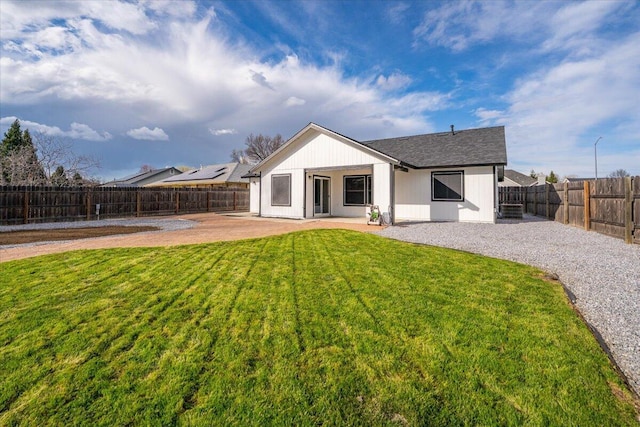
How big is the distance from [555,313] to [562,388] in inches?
64.5

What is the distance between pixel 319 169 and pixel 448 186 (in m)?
6.04

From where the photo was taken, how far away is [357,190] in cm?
1584

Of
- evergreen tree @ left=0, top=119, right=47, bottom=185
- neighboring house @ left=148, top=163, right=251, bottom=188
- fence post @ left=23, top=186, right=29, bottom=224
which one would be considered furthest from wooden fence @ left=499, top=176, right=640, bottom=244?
evergreen tree @ left=0, top=119, right=47, bottom=185

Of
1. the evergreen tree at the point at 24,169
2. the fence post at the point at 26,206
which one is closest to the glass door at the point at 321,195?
the fence post at the point at 26,206

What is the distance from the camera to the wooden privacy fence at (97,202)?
509 inches

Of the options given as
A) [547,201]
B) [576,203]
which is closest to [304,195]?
[576,203]

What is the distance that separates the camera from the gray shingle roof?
13164mm

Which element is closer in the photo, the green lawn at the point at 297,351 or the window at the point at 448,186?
the green lawn at the point at 297,351

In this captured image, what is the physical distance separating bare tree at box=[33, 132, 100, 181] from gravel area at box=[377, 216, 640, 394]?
22983 millimetres

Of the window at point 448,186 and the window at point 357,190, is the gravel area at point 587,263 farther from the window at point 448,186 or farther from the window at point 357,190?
the window at point 357,190

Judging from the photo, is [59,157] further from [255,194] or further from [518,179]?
[518,179]

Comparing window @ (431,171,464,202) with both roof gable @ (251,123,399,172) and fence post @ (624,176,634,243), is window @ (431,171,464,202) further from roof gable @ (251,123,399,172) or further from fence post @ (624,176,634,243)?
fence post @ (624,176,634,243)

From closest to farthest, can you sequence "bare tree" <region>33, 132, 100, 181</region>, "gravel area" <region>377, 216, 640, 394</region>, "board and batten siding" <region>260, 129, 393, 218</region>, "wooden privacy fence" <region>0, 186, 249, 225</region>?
"gravel area" <region>377, 216, 640, 394</region> → "wooden privacy fence" <region>0, 186, 249, 225</region> → "board and batten siding" <region>260, 129, 393, 218</region> → "bare tree" <region>33, 132, 100, 181</region>

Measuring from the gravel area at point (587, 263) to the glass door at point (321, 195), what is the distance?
18.4ft
